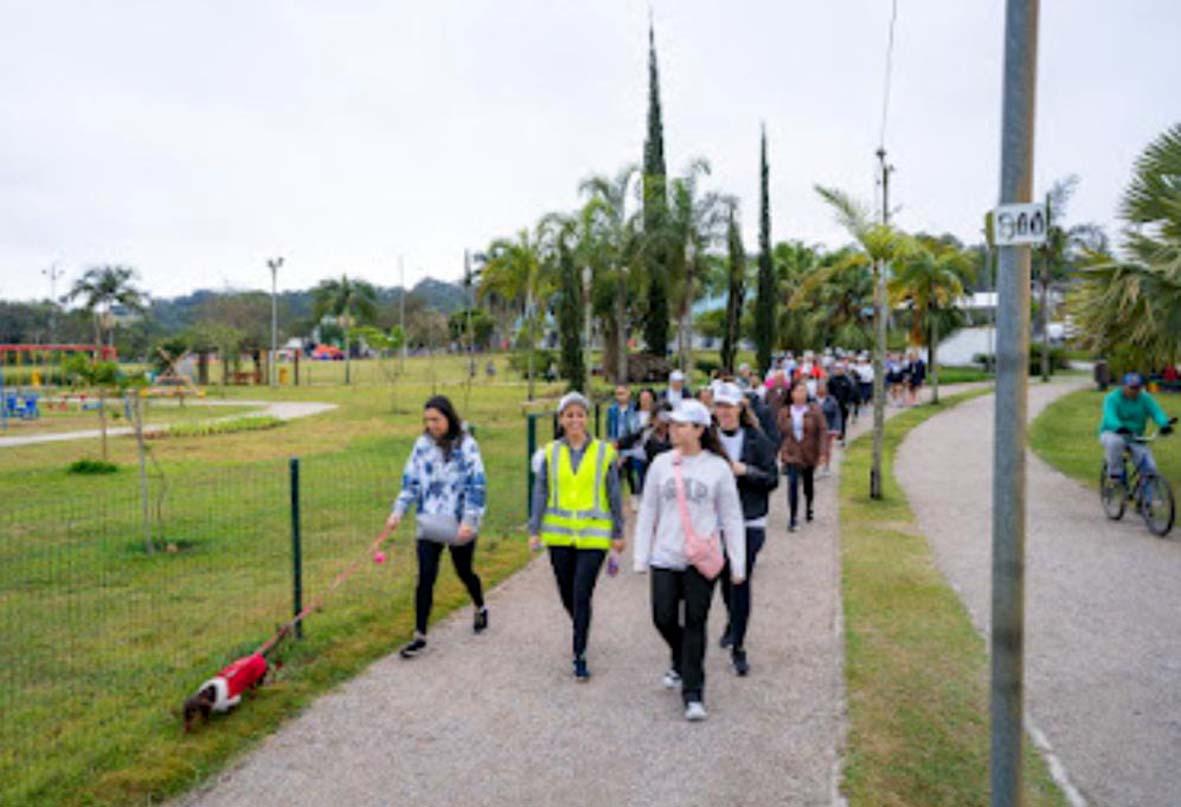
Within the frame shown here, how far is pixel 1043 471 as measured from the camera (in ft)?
50.4

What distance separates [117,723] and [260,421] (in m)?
21.0

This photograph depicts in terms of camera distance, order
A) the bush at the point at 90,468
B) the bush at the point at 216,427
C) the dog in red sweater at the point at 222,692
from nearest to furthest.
Answer: the dog in red sweater at the point at 222,692, the bush at the point at 90,468, the bush at the point at 216,427

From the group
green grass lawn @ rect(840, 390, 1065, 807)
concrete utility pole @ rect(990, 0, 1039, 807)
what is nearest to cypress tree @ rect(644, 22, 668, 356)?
green grass lawn @ rect(840, 390, 1065, 807)

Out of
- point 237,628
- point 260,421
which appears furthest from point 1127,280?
point 260,421

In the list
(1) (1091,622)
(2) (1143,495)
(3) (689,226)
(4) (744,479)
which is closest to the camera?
(4) (744,479)

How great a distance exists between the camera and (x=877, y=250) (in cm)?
1190

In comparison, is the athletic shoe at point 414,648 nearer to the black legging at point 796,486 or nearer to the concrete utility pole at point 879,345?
the black legging at point 796,486

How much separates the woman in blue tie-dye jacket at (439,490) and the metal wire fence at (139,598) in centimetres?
108

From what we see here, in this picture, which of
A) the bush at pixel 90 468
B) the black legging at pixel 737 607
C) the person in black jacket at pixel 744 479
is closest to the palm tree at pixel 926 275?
the person in black jacket at pixel 744 479

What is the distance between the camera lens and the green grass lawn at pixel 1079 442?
1556cm

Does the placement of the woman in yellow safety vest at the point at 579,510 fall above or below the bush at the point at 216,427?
above

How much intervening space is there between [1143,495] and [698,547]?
7.80 meters

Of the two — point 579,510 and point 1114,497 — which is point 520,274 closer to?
point 1114,497

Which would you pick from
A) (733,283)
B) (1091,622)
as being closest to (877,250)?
(1091,622)
